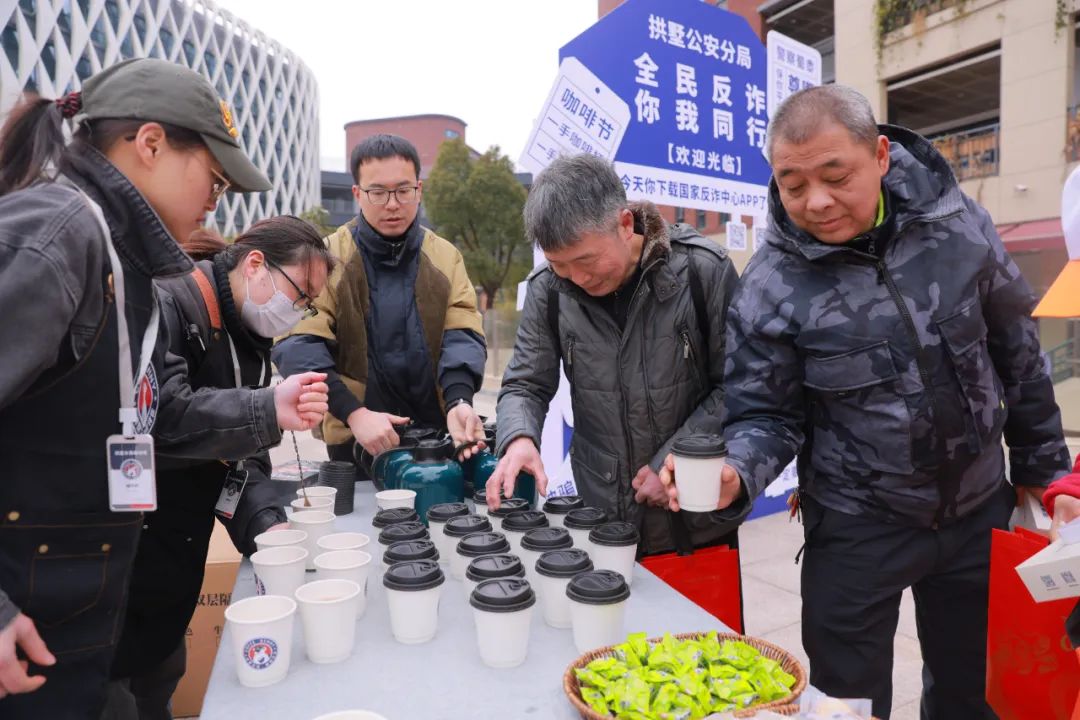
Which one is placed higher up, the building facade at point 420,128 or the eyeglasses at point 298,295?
the building facade at point 420,128

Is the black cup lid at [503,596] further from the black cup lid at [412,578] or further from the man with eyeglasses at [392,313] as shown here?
the man with eyeglasses at [392,313]

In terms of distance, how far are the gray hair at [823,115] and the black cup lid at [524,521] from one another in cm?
106

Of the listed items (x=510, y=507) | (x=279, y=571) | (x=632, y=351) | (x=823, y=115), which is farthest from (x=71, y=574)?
(x=823, y=115)

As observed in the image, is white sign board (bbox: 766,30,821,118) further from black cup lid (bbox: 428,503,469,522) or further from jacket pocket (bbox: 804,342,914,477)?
black cup lid (bbox: 428,503,469,522)

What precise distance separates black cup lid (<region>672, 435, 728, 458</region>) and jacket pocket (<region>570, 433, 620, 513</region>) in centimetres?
62

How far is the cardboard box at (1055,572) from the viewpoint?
111 centimetres

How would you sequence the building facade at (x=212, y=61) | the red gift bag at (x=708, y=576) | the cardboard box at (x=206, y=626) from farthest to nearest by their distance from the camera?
the building facade at (x=212, y=61), the cardboard box at (x=206, y=626), the red gift bag at (x=708, y=576)

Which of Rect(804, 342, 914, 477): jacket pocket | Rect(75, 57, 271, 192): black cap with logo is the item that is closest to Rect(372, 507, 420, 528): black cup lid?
Rect(75, 57, 271, 192): black cap with logo

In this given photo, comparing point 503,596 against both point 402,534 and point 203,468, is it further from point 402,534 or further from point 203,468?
point 203,468

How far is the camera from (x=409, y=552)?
1478 millimetres

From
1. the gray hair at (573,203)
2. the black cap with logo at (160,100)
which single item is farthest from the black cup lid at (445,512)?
the black cap with logo at (160,100)

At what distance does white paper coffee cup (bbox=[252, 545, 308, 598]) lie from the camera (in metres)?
1.46

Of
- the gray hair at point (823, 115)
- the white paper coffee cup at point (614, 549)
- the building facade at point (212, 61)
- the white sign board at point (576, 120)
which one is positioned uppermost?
the building facade at point (212, 61)

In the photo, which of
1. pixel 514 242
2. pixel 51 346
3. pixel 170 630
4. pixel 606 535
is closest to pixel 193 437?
pixel 51 346
